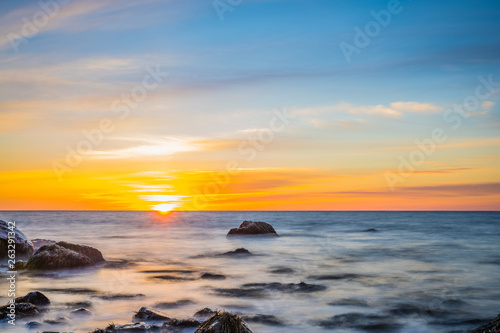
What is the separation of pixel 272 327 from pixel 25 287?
32.6ft

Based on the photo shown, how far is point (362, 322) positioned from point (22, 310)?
31.1ft

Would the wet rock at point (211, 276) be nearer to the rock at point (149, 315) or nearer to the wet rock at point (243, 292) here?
the wet rock at point (243, 292)

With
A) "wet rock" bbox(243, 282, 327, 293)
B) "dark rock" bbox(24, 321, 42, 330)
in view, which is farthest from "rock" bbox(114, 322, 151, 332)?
"wet rock" bbox(243, 282, 327, 293)

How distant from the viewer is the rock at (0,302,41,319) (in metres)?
11.2

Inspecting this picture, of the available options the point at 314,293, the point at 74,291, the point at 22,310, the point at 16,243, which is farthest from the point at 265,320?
the point at 16,243

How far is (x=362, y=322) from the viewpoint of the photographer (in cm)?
1270

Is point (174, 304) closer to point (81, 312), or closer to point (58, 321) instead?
point (81, 312)

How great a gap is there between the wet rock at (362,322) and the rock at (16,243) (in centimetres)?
1473

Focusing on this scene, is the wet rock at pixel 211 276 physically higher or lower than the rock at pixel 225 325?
lower

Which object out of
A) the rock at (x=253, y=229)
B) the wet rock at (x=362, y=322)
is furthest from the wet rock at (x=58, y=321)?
the rock at (x=253, y=229)

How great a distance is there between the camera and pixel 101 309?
13.2m

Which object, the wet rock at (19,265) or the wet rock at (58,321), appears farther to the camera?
the wet rock at (19,265)

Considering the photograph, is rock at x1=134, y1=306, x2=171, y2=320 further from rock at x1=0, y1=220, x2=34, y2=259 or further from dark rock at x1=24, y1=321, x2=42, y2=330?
rock at x1=0, y1=220, x2=34, y2=259

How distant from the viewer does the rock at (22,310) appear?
36.8ft
